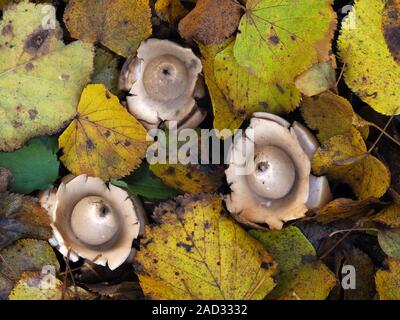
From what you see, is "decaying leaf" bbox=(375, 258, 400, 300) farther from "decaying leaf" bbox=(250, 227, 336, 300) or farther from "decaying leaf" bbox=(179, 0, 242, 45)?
"decaying leaf" bbox=(179, 0, 242, 45)

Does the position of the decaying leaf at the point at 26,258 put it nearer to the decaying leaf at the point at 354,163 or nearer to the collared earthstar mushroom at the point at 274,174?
the collared earthstar mushroom at the point at 274,174

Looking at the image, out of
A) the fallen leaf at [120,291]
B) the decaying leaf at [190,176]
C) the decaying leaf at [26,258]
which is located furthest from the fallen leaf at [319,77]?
the decaying leaf at [26,258]

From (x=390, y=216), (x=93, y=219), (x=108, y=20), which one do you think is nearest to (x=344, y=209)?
(x=390, y=216)

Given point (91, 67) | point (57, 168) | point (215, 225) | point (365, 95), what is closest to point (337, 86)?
point (365, 95)

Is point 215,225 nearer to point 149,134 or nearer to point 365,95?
point 149,134

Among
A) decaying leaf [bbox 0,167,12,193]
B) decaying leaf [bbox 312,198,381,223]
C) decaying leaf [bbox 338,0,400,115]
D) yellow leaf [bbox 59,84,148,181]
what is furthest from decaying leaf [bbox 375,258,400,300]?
decaying leaf [bbox 0,167,12,193]

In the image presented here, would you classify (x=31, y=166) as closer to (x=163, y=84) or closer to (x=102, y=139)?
(x=102, y=139)

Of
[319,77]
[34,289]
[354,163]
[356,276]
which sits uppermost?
[319,77]
